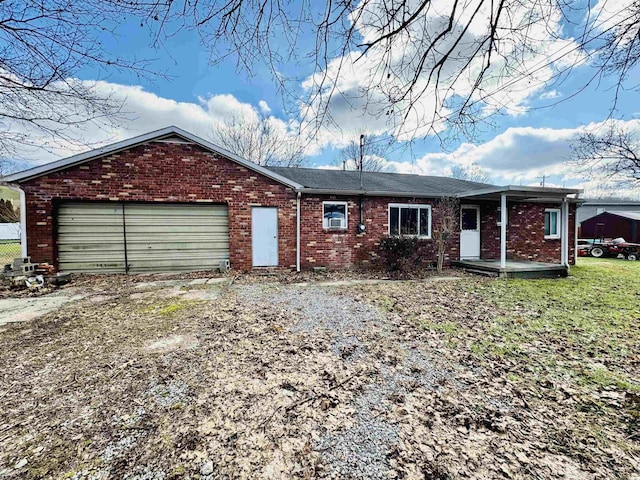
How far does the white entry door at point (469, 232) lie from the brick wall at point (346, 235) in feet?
5.84

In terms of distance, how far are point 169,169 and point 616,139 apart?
536 inches

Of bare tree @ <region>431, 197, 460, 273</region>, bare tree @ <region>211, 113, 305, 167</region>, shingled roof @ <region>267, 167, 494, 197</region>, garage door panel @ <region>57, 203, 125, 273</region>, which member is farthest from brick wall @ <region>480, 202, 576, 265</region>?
bare tree @ <region>211, 113, 305, 167</region>

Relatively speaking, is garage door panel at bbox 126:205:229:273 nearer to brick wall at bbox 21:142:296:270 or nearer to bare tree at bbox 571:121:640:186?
brick wall at bbox 21:142:296:270

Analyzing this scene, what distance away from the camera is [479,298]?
6480mm

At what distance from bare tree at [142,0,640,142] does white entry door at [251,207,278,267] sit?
6594 millimetres

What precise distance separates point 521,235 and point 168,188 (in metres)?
12.9

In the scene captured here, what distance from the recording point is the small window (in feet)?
32.5

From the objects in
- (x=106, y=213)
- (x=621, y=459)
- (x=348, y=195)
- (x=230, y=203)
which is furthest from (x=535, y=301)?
(x=106, y=213)

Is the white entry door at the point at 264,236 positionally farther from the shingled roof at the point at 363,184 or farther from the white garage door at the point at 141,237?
the shingled roof at the point at 363,184

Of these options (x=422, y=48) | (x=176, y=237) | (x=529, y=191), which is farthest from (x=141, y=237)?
(x=529, y=191)

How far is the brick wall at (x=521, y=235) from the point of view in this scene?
11.4m

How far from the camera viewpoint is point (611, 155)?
358 inches

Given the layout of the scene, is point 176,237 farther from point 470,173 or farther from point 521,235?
point 470,173

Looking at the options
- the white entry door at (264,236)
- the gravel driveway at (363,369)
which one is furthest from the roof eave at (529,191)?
the white entry door at (264,236)
